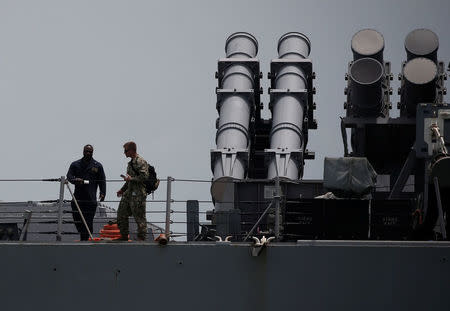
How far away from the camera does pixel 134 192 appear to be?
1487cm

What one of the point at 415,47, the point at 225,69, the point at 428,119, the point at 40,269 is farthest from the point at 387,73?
the point at 40,269

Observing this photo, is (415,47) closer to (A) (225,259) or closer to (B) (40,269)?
(A) (225,259)

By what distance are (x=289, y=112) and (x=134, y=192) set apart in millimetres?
10081

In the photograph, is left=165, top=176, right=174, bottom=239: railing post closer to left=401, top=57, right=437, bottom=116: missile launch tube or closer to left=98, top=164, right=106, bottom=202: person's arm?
left=98, top=164, right=106, bottom=202: person's arm

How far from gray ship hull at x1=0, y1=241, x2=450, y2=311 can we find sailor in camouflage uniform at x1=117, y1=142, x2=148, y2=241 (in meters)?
A: 0.47

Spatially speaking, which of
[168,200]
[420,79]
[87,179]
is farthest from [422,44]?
[168,200]

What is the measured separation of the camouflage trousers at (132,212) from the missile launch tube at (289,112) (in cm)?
807

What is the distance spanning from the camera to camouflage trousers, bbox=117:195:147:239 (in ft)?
48.7

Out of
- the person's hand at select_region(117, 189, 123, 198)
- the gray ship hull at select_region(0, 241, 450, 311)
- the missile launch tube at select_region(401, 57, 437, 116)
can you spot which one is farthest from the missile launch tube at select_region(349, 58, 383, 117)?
the person's hand at select_region(117, 189, 123, 198)

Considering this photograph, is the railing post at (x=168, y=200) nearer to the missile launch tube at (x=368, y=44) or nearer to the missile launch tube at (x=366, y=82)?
the missile launch tube at (x=366, y=82)

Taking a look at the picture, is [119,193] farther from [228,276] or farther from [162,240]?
[228,276]

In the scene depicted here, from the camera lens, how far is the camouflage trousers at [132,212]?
14.9m

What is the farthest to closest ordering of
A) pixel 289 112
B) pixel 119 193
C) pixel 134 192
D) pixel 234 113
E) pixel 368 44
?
pixel 289 112
pixel 234 113
pixel 368 44
pixel 119 193
pixel 134 192

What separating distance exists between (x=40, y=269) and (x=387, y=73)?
40.1ft
